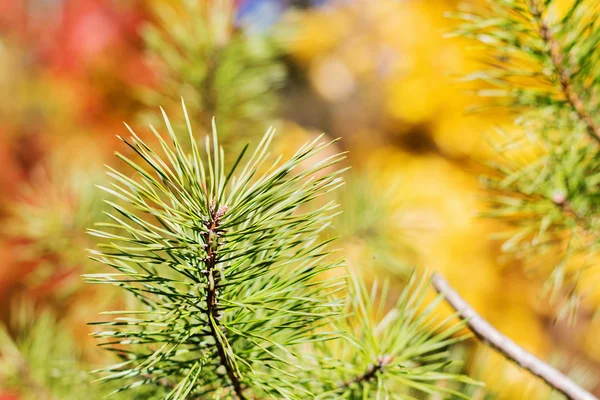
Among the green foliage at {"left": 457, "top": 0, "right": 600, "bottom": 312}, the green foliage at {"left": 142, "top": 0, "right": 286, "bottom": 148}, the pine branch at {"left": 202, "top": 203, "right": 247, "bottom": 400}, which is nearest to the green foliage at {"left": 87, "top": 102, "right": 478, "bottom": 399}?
the pine branch at {"left": 202, "top": 203, "right": 247, "bottom": 400}

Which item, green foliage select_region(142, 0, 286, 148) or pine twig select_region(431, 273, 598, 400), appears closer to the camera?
pine twig select_region(431, 273, 598, 400)

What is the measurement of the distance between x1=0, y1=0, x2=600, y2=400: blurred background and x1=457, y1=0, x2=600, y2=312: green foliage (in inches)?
1.4

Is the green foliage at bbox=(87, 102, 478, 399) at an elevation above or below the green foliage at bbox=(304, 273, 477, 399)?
above

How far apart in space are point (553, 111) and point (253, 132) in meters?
0.37

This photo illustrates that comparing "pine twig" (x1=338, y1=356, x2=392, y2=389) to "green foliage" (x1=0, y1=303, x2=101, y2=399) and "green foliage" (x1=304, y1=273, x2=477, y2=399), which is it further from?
"green foliage" (x1=0, y1=303, x2=101, y2=399)

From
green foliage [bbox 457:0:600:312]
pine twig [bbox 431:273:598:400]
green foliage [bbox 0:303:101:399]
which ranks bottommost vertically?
pine twig [bbox 431:273:598:400]

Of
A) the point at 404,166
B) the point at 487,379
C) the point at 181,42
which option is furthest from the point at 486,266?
the point at 181,42

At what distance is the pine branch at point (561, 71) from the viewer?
326 mm

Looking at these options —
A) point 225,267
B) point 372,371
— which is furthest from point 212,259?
point 372,371

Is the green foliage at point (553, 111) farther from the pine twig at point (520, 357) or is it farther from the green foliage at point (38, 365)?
the green foliage at point (38, 365)

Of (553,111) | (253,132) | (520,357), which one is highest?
(253,132)

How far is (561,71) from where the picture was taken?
345mm

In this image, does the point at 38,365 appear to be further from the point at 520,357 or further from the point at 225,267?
the point at 520,357

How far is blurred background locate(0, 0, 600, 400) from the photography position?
0.54 metres
